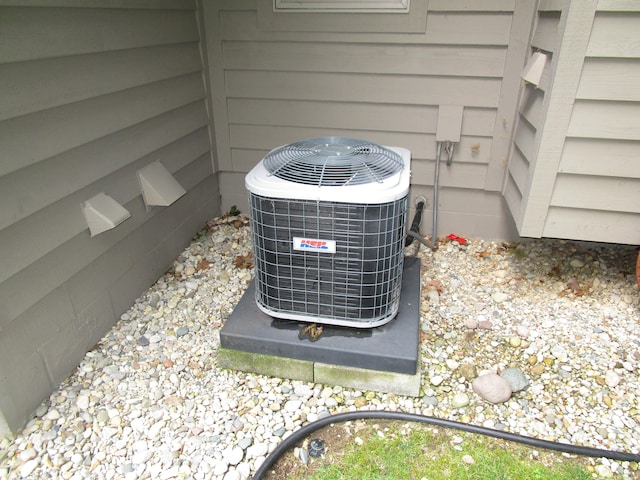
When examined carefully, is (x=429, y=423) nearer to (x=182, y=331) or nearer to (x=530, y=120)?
(x=182, y=331)

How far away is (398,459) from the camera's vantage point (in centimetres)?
148

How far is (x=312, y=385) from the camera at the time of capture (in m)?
1.79

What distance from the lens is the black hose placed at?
1.47 meters

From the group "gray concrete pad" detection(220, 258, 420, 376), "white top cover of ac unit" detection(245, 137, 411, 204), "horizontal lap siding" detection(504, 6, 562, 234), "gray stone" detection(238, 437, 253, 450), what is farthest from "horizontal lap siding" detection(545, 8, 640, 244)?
"gray stone" detection(238, 437, 253, 450)

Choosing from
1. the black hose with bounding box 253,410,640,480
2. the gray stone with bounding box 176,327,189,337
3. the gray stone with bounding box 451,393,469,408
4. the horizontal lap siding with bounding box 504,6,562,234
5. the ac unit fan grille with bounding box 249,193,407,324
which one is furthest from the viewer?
the gray stone with bounding box 176,327,189,337

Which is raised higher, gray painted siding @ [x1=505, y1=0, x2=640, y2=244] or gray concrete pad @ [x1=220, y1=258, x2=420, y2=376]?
gray painted siding @ [x1=505, y1=0, x2=640, y2=244]

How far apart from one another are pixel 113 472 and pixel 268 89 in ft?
6.96

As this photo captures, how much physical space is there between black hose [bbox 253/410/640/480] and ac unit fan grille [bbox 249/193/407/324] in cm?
35

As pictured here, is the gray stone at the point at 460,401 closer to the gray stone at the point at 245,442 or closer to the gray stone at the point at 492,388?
the gray stone at the point at 492,388

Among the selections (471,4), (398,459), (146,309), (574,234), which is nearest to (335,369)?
(398,459)

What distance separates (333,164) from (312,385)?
884mm

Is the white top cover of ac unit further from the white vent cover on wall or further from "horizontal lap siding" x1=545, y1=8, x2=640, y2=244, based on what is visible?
"horizontal lap siding" x1=545, y1=8, x2=640, y2=244

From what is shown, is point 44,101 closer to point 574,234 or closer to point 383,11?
point 383,11

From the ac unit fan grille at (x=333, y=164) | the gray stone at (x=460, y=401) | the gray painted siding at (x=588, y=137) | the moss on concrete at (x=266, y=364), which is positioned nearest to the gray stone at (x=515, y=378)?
the gray stone at (x=460, y=401)
